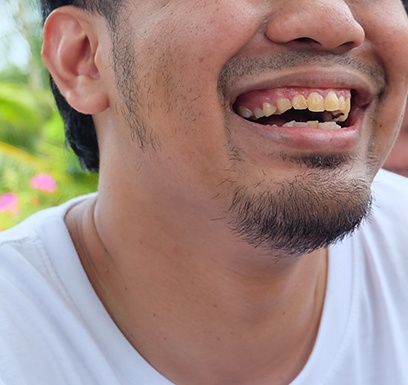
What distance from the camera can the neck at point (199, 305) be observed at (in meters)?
1.73

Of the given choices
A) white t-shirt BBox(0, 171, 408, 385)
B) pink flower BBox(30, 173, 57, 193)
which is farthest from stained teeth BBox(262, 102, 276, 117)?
pink flower BBox(30, 173, 57, 193)

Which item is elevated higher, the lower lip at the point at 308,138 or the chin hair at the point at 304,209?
the lower lip at the point at 308,138

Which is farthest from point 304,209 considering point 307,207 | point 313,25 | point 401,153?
point 401,153

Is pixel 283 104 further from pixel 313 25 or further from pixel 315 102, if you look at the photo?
pixel 313 25

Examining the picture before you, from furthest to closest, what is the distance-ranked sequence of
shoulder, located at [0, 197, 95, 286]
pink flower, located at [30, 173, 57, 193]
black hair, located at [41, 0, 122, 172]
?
pink flower, located at [30, 173, 57, 193]
black hair, located at [41, 0, 122, 172]
shoulder, located at [0, 197, 95, 286]

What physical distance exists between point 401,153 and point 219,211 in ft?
4.41

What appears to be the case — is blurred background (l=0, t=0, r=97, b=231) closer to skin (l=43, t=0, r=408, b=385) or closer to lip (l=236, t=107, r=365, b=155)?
skin (l=43, t=0, r=408, b=385)

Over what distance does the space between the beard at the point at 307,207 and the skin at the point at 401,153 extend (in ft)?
3.97

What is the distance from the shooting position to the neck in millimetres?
1732

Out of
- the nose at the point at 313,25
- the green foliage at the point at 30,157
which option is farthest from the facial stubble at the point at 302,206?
the green foliage at the point at 30,157

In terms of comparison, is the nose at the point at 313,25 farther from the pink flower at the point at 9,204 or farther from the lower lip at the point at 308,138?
the pink flower at the point at 9,204

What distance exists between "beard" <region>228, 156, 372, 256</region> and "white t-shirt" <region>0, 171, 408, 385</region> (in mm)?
389

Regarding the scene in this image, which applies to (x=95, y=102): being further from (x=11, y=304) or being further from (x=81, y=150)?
(x=11, y=304)

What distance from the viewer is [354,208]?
1.53 m
